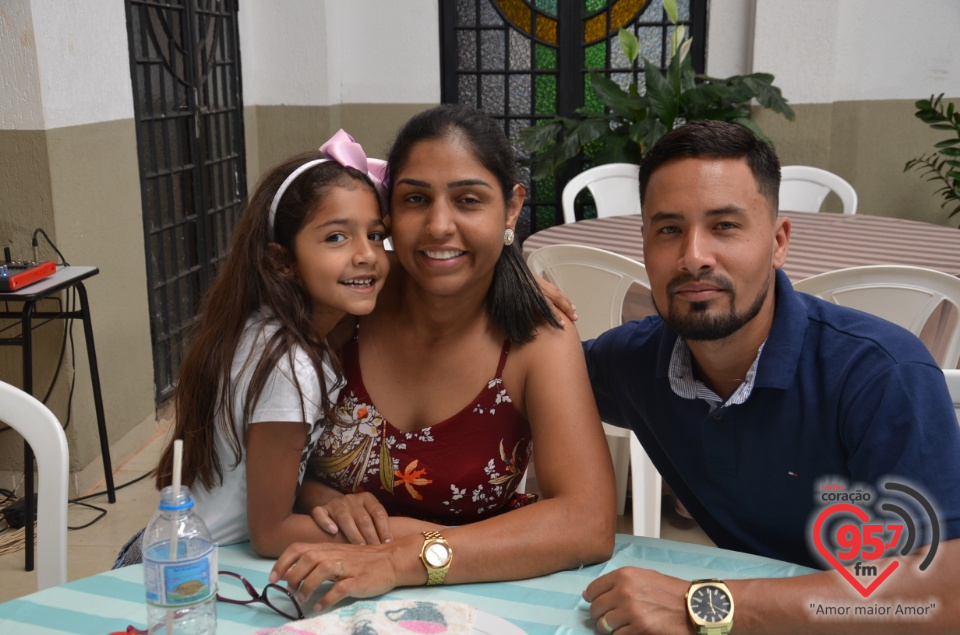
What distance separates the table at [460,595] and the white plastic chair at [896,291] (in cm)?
107

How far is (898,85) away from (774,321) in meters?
4.39

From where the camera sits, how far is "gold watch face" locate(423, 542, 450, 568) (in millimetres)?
1221

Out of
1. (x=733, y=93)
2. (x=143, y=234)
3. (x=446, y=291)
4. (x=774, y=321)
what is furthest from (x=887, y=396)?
(x=733, y=93)

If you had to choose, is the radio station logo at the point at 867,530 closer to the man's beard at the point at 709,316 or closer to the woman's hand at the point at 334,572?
the man's beard at the point at 709,316

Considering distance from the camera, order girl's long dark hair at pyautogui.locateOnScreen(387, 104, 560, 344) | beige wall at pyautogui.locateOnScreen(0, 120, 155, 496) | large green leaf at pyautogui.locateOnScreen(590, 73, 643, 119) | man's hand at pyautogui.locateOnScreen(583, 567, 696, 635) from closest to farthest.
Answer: man's hand at pyautogui.locateOnScreen(583, 567, 696, 635), girl's long dark hair at pyautogui.locateOnScreen(387, 104, 560, 344), beige wall at pyautogui.locateOnScreen(0, 120, 155, 496), large green leaf at pyautogui.locateOnScreen(590, 73, 643, 119)

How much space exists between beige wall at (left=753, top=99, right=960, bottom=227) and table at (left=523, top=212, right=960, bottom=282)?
55.6 inches

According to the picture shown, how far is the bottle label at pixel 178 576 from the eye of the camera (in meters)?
1.00

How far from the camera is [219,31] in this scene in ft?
15.2

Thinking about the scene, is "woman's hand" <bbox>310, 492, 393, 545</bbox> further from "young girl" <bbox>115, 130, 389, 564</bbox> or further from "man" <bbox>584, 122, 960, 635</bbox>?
"man" <bbox>584, 122, 960, 635</bbox>

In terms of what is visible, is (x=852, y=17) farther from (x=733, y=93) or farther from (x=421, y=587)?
(x=421, y=587)

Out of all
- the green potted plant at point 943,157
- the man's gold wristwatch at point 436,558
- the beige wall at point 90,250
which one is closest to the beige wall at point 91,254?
the beige wall at point 90,250

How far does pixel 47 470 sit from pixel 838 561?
3.99ft

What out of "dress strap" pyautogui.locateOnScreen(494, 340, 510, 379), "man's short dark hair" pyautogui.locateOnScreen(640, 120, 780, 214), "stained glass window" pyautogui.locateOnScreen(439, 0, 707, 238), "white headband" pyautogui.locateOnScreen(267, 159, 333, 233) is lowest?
"dress strap" pyautogui.locateOnScreen(494, 340, 510, 379)

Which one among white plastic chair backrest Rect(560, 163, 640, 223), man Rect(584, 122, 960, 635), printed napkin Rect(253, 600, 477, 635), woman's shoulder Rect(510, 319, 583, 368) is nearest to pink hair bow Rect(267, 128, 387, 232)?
woman's shoulder Rect(510, 319, 583, 368)
